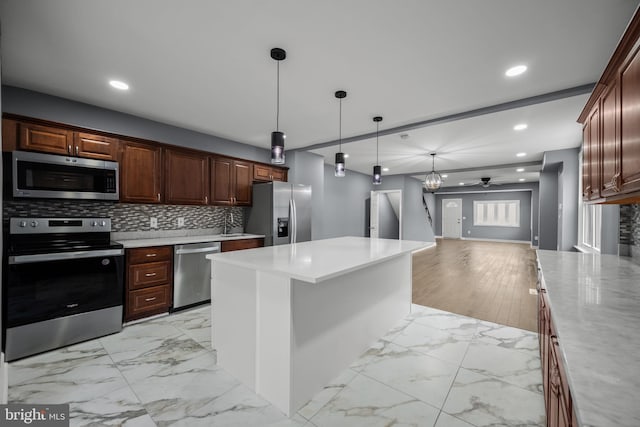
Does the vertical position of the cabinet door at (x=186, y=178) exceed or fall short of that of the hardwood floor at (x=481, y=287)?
it exceeds it

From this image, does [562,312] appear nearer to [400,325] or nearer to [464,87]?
[400,325]

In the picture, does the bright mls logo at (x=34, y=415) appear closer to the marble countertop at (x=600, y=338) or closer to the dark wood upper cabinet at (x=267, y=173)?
the marble countertop at (x=600, y=338)

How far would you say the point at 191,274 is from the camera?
3396 millimetres

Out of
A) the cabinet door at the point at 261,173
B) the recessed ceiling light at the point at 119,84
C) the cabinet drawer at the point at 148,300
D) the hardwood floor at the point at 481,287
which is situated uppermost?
the recessed ceiling light at the point at 119,84

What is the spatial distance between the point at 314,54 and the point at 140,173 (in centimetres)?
258

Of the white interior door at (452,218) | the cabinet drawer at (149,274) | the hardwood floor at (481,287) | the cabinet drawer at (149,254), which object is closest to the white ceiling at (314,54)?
the cabinet drawer at (149,254)

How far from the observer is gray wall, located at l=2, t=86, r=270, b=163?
105 inches

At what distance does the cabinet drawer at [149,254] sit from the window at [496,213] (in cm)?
1216

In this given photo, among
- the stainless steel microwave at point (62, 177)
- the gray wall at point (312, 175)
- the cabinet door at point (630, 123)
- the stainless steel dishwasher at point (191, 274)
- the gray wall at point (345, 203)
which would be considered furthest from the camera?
the gray wall at point (345, 203)

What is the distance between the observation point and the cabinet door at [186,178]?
11.7ft

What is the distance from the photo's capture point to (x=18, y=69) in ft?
7.71

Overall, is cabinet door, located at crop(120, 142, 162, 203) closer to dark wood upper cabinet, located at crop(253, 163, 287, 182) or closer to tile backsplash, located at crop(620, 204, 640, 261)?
dark wood upper cabinet, located at crop(253, 163, 287, 182)

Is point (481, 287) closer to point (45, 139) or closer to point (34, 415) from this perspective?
point (34, 415)

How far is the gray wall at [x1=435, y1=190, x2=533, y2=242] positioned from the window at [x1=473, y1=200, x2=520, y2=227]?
0.43 feet
